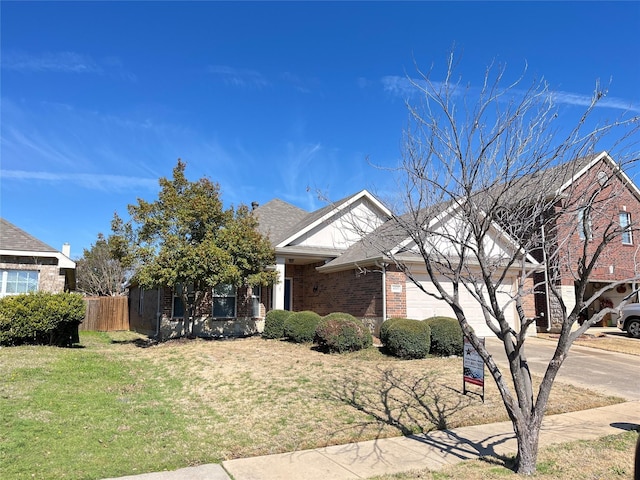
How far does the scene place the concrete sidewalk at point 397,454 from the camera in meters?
4.95

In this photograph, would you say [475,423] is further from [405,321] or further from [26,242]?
[26,242]

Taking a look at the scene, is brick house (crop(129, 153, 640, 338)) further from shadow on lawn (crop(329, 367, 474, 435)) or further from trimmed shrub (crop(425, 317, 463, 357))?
shadow on lawn (crop(329, 367, 474, 435))

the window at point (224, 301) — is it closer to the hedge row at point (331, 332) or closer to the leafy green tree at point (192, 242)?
the leafy green tree at point (192, 242)

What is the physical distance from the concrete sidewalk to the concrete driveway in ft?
7.60

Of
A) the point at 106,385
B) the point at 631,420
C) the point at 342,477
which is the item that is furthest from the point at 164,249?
the point at 631,420

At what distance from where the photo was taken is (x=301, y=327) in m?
13.8

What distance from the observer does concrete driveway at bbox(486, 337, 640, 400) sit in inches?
375

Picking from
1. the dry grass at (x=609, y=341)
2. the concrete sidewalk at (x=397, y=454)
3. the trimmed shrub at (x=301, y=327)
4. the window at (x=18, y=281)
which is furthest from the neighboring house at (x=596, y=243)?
the window at (x=18, y=281)

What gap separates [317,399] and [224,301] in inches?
412

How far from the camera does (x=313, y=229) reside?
61.8 ft

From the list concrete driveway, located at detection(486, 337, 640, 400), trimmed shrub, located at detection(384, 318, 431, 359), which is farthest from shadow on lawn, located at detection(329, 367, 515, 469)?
concrete driveway, located at detection(486, 337, 640, 400)

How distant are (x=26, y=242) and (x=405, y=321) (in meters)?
14.3

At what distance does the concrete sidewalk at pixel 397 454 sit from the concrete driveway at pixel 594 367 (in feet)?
7.60

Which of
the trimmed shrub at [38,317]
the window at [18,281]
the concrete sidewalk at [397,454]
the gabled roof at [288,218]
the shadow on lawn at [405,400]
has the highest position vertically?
the gabled roof at [288,218]
